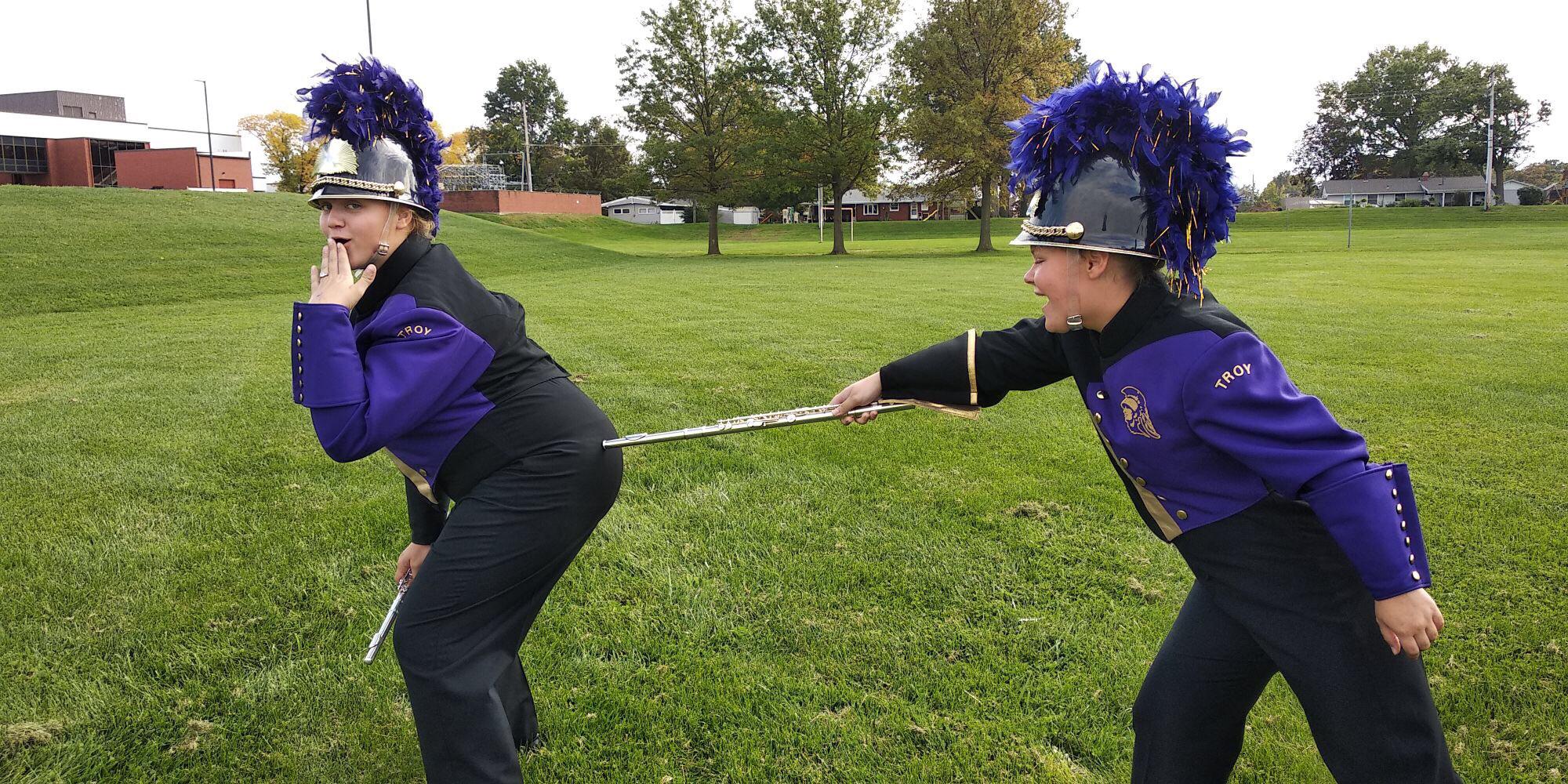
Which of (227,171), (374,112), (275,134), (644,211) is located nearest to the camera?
(374,112)

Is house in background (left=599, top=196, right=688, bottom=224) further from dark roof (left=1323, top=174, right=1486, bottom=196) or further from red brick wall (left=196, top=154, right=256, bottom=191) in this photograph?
dark roof (left=1323, top=174, right=1486, bottom=196)

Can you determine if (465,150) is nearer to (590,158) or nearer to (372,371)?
(590,158)

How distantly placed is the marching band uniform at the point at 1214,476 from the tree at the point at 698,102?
47127 mm

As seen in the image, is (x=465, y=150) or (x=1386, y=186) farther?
(x=465, y=150)

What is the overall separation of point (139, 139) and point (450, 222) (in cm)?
3967

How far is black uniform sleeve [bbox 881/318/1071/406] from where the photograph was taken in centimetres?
319

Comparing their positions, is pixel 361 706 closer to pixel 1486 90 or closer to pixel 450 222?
pixel 450 222

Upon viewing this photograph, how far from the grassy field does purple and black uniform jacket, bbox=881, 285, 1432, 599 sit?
145 centimetres

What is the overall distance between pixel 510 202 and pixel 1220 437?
255 feet

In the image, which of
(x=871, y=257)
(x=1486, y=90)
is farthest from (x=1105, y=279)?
(x=1486, y=90)

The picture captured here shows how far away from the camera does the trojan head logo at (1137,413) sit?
2600mm

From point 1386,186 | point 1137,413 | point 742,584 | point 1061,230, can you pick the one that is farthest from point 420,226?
point 1386,186

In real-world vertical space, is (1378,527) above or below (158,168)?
below

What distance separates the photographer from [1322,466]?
2.21 metres
